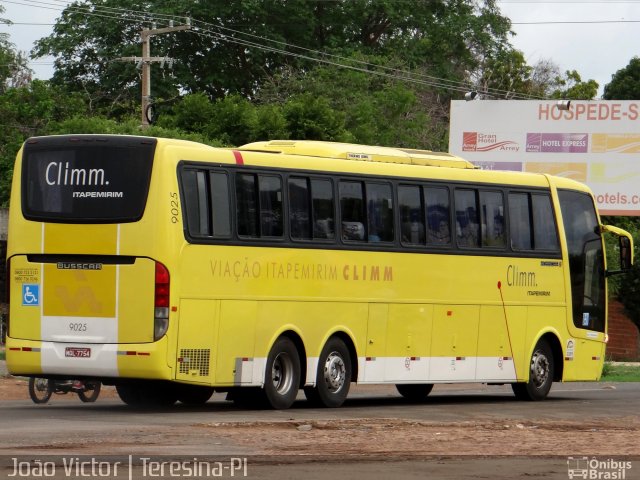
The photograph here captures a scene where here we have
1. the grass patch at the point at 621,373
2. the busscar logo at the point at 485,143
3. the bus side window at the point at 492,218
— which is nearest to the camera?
the bus side window at the point at 492,218

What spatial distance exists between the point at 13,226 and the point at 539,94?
190 ft

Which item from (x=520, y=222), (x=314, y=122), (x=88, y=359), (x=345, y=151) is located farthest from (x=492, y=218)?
(x=314, y=122)

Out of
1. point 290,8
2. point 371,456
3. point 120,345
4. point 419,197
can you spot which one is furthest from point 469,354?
point 290,8

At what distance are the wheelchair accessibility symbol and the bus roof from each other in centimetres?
349

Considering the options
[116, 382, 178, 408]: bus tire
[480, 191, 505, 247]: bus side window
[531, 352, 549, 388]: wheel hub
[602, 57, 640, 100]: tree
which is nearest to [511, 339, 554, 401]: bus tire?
[531, 352, 549, 388]: wheel hub

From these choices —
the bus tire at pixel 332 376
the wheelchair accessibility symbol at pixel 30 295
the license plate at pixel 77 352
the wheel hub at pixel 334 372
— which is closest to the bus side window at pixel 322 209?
the bus tire at pixel 332 376

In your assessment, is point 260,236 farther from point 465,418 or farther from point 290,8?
point 290,8

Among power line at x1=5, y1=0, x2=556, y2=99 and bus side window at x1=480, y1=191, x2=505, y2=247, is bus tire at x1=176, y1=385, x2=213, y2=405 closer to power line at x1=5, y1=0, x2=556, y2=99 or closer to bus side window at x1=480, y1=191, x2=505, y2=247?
bus side window at x1=480, y1=191, x2=505, y2=247

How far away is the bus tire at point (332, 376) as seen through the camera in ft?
69.5

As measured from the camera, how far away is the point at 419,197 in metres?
22.8

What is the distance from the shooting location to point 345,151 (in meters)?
22.1

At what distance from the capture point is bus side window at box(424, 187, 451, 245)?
22922mm

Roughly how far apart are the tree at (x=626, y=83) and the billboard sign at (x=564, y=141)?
2796 cm

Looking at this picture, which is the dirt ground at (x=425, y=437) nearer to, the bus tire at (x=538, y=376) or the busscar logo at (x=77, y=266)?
the busscar logo at (x=77, y=266)
